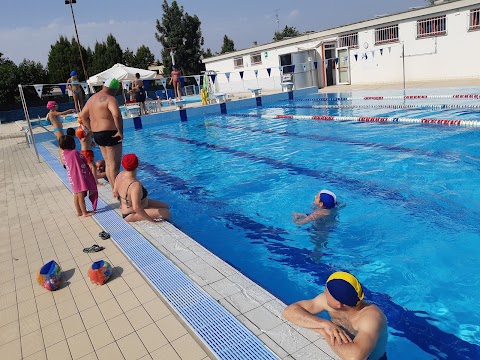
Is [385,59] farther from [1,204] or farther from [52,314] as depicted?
[52,314]

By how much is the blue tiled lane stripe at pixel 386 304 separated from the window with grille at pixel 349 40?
693 inches

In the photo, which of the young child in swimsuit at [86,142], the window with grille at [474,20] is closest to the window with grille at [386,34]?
the window with grille at [474,20]

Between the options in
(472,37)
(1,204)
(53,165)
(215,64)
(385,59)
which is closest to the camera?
(1,204)

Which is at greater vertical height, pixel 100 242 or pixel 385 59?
pixel 385 59

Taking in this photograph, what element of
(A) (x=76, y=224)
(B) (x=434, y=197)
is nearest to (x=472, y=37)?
(B) (x=434, y=197)

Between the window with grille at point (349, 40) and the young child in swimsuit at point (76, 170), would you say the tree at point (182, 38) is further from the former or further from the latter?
the young child in swimsuit at point (76, 170)

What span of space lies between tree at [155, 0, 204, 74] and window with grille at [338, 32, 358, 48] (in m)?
23.2

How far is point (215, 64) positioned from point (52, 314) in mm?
31668

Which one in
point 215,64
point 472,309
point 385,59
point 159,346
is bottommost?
point 472,309

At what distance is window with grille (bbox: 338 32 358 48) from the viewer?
20.6m

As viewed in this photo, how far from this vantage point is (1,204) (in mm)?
6109

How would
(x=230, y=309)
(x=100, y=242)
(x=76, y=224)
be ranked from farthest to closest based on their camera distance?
(x=76, y=224), (x=100, y=242), (x=230, y=309)

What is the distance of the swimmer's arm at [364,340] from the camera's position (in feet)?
6.50

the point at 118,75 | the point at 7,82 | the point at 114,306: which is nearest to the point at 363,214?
the point at 114,306
